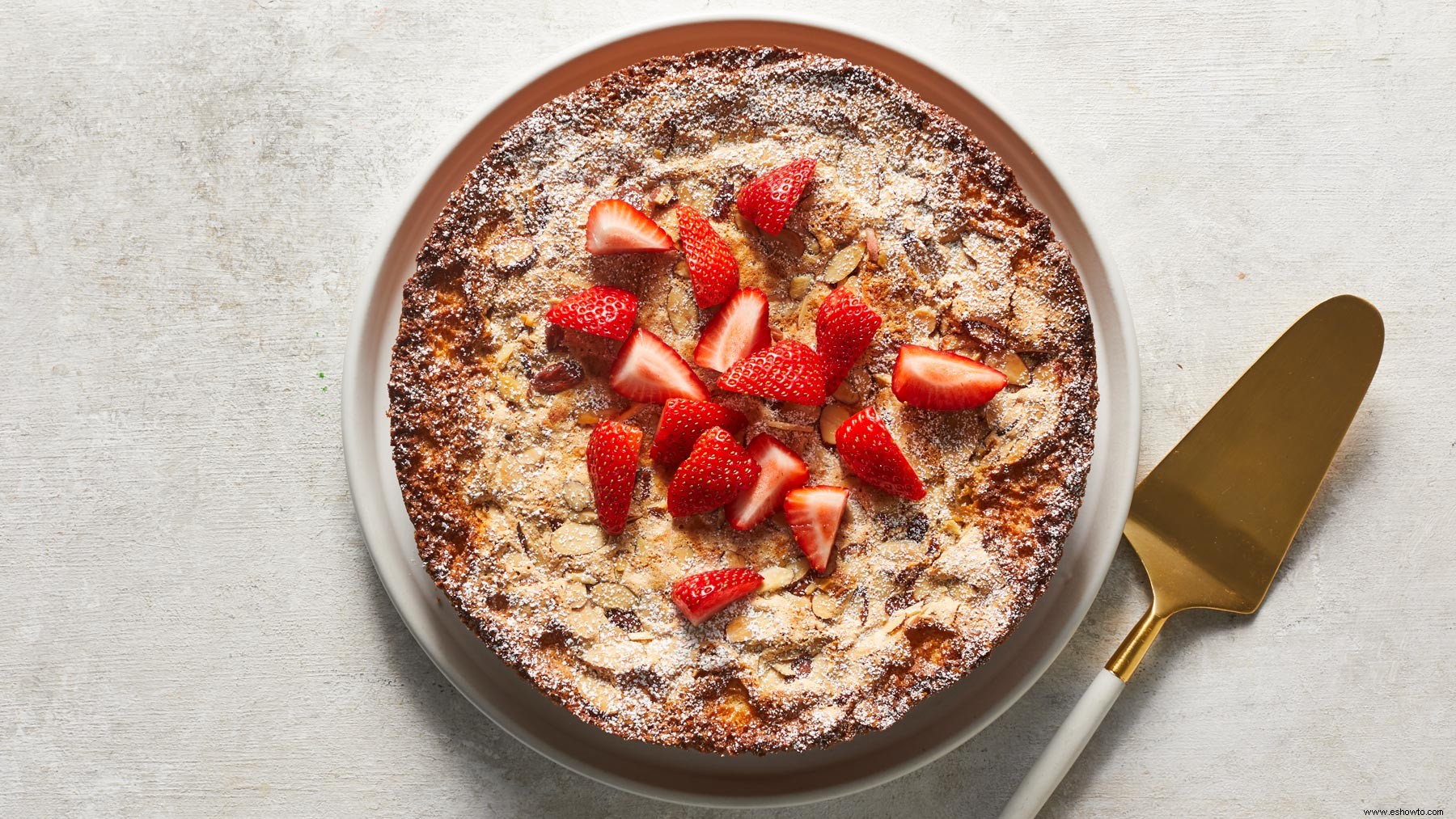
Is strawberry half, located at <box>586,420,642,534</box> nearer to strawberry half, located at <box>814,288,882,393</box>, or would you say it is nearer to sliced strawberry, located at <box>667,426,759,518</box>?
sliced strawberry, located at <box>667,426,759,518</box>

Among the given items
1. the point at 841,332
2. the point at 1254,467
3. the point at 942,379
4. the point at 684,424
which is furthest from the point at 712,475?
the point at 1254,467

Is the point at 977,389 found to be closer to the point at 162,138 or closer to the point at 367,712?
the point at 367,712

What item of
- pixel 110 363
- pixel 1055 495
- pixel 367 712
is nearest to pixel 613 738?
pixel 367 712

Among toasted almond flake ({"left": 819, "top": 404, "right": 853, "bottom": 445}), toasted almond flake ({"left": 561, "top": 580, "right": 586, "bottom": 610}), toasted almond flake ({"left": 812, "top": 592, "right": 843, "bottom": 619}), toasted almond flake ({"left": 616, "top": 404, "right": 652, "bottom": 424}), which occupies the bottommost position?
toasted almond flake ({"left": 561, "top": 580, "right": 586, "bottom": 610})

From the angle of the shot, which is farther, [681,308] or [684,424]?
[681,308]

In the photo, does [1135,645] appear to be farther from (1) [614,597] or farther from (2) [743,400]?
(1) [614,597]

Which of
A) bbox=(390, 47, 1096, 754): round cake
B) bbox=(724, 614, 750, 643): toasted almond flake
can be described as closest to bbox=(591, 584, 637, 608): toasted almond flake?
bbox=(390, 47, 1096, 754): round cake

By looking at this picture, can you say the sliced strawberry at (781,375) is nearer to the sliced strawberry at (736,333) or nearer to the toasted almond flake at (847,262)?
the sliced strawberry at (736,333)
